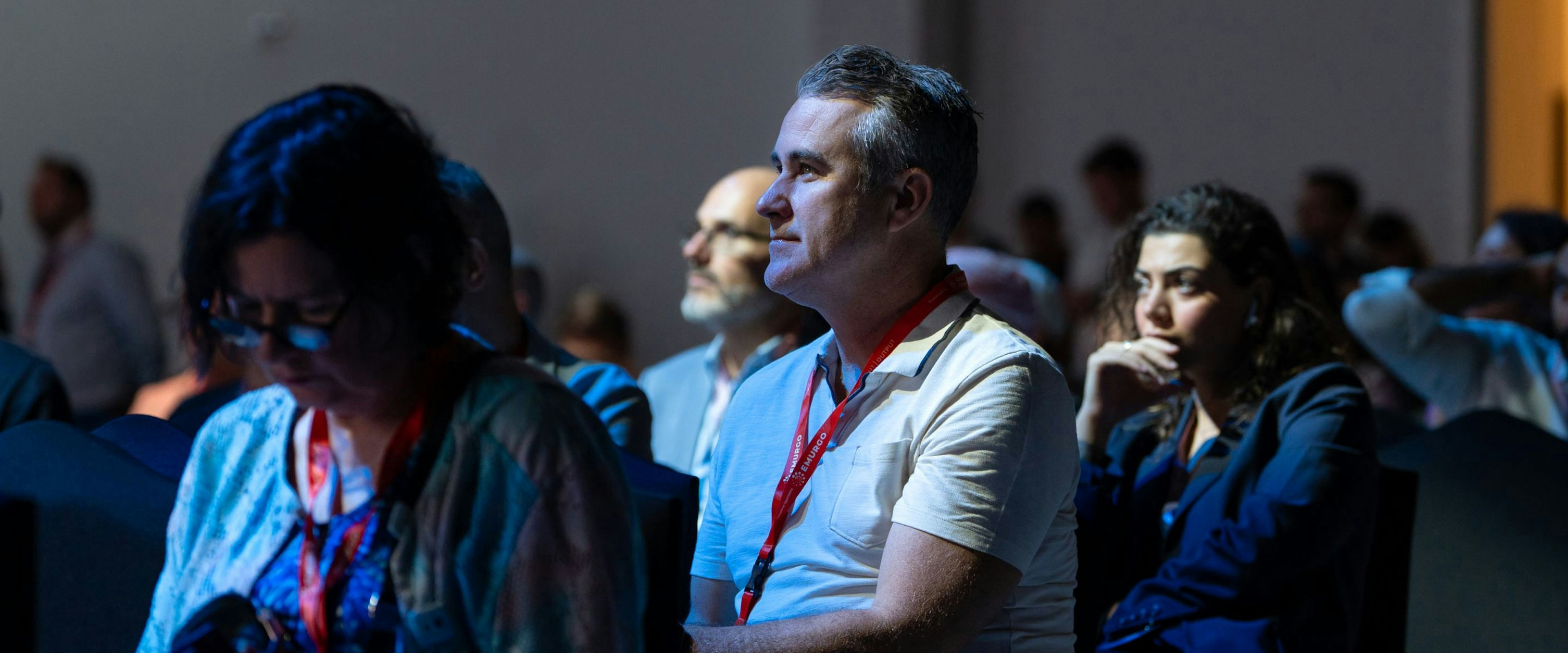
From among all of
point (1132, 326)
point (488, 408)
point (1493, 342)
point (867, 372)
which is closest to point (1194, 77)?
point (1493, 342)

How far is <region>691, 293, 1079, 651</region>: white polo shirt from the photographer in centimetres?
146

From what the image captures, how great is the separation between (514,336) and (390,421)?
49.1 inches

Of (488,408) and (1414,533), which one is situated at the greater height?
(488,408)

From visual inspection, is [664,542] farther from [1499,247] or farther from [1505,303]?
[1499,247]

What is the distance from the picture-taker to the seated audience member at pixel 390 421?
1102mm

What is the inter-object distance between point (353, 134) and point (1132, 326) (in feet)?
5.66

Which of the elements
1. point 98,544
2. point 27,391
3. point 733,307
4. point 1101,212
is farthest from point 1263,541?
point 1101,212

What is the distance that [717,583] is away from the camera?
1742 mm

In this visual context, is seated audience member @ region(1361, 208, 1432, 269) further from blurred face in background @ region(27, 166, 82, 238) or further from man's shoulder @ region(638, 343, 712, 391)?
blurred face in background @ region(27, 166, 82, 238)

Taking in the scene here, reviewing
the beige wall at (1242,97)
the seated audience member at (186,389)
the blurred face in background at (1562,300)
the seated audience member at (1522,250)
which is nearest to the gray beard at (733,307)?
the seated audience member at (186,389)

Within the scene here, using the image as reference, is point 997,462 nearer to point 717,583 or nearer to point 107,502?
point 717,583

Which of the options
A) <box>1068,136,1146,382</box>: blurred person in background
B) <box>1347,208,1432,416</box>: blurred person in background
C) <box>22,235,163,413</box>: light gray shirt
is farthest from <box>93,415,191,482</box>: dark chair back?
<box>1068,136,1146,382</box>: blurred person in background

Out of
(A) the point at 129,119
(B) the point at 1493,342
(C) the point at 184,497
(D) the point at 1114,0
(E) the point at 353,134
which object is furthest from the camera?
(D) the point at 1114,0

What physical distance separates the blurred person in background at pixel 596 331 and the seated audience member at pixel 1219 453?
2.89 m
